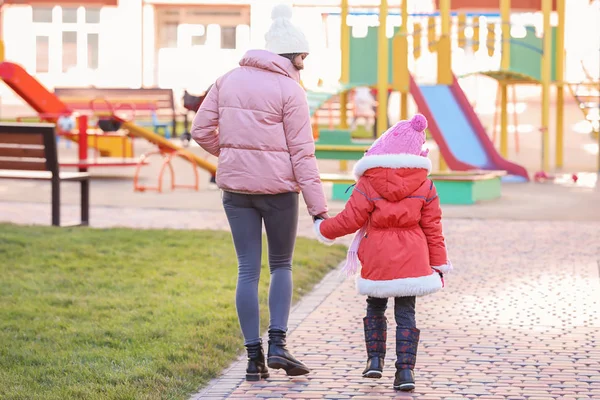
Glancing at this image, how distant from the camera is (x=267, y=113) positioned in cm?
509

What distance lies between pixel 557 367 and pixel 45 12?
3705 cm

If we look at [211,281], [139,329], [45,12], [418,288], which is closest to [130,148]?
[211,281]

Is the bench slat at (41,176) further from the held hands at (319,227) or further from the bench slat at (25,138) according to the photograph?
the held hands at (319,227)

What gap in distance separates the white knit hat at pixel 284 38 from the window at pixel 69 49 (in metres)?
35.1

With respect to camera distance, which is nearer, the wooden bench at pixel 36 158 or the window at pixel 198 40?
the wooden bench at pixel 36 158

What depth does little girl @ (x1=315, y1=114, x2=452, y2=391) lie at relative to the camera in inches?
195

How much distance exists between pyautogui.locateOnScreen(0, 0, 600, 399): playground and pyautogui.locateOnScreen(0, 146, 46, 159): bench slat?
0.02 metres

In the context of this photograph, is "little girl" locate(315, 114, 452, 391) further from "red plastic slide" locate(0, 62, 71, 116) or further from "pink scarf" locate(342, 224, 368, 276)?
"red plastic slide" locate(0, 62, 71, 116)

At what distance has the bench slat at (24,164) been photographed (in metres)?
10.6

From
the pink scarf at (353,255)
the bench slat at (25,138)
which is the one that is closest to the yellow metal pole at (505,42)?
the bench slat at (25,138)

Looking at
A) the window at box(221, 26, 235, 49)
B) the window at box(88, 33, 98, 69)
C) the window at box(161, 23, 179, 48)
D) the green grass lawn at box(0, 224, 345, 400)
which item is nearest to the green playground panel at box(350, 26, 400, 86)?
the green grass lawn at box(0, 224, 345, 400)

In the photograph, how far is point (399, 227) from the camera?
4.98 m

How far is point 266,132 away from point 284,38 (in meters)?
0.44

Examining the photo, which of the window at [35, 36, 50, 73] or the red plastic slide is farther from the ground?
the window at [35, 36, 50, 73]
